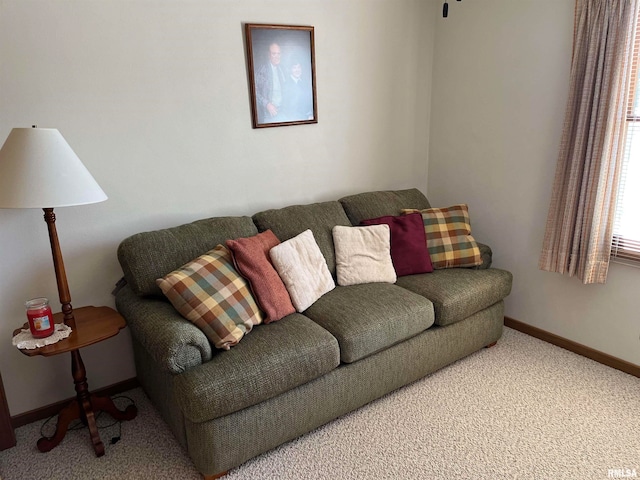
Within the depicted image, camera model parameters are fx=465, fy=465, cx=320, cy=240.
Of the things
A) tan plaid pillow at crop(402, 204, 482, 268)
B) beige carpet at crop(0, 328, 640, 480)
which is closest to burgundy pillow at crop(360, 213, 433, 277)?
tan plaid pillow at crop(402, 204, 482, 268)

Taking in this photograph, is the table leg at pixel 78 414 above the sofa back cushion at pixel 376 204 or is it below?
below

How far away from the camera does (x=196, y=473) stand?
2.03m

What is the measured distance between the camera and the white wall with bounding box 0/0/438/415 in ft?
7.20

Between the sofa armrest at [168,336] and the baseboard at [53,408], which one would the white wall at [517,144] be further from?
the baseboard at [53,408]

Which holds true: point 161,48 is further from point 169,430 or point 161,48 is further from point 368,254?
point 169,430

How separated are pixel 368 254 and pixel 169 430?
145 centimetres

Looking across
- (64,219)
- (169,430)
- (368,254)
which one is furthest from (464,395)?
(64,219)

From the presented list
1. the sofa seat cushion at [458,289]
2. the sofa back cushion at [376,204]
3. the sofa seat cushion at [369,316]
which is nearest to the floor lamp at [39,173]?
the sofa seat cushion at [369,316]

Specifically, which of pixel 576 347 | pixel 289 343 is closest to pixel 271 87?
pixel 289 343

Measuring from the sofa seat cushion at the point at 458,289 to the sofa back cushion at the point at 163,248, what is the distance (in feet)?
3.59

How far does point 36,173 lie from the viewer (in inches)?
73.7

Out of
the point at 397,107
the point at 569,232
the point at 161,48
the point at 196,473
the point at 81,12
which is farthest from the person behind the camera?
the point at 397,107

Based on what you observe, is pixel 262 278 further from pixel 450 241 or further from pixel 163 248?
pixel 450 241

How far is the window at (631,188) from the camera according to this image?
245cm
